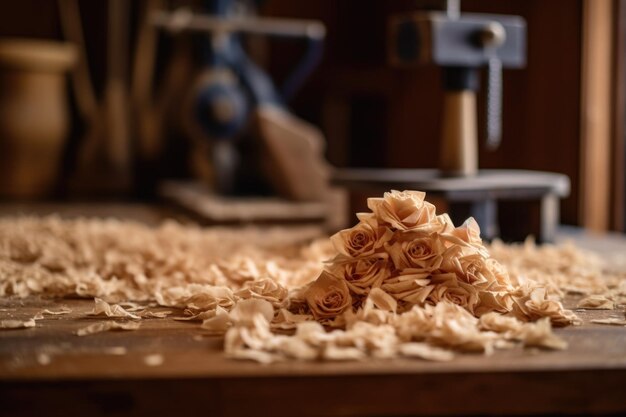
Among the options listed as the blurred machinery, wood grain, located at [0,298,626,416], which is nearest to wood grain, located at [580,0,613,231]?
the blurred machinery

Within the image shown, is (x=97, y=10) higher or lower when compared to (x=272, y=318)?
higher

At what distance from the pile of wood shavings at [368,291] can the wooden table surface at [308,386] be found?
60 millimetres

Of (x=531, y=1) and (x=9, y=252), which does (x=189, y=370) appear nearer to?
(x=9, y=252)

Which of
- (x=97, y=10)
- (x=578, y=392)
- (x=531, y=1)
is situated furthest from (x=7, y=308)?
(x=97, y=10)

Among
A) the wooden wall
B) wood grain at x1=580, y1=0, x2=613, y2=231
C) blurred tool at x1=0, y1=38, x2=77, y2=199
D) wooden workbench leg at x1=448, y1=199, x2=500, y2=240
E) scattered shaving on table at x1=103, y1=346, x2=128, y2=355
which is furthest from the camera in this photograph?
blurred tool at x1=0, y1=38, x2=77, y2=199

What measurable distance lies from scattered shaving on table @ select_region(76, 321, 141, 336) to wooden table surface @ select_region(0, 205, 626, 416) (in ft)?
0.41

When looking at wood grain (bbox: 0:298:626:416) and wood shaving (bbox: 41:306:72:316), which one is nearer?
wood grain (bbox: 0:298:626:416)

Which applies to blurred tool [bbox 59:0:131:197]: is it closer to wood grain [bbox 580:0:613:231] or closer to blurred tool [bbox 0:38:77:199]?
blurred tool [bbox 0:38:77:199]

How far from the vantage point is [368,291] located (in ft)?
4.11

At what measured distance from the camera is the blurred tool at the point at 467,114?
6.75 ft

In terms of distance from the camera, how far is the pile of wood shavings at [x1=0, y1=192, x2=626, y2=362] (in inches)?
43.3

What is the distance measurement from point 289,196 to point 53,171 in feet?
5.35

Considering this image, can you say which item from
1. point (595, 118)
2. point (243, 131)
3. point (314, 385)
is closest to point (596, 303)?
point (314, 385)

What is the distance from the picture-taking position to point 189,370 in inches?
38.9
